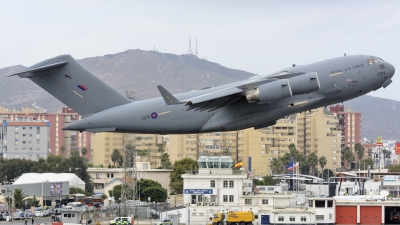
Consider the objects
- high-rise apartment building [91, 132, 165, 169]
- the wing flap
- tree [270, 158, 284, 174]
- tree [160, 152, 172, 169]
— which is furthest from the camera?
tree [270, 158, 284, 174]

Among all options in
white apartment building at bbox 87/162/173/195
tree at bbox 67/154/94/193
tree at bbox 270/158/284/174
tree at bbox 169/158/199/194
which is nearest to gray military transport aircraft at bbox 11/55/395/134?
tree at bbox 169/158/199/194

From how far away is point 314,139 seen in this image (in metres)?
199

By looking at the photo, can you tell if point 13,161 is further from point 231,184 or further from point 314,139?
point 314,139

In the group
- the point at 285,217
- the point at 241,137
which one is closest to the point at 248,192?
the point at 285,217

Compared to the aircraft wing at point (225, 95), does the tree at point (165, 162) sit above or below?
below

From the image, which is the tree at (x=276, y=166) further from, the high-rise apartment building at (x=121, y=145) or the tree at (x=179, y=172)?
the tree at (x=179, y=172)

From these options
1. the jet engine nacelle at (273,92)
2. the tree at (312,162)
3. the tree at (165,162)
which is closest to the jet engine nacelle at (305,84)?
the jet engine nacelle at (273,92)

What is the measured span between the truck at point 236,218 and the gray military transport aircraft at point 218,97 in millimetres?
23042

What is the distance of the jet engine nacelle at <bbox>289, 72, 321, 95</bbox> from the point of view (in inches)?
1650

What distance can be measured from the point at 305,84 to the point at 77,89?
12342 millimetres

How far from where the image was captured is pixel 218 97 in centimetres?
4184

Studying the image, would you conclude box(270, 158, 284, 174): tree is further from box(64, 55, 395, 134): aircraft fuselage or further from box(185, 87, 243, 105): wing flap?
box(185, 87, 243, 105): wing flap

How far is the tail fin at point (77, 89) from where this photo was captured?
148 feet

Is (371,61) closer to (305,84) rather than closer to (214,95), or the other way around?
(305,84)
